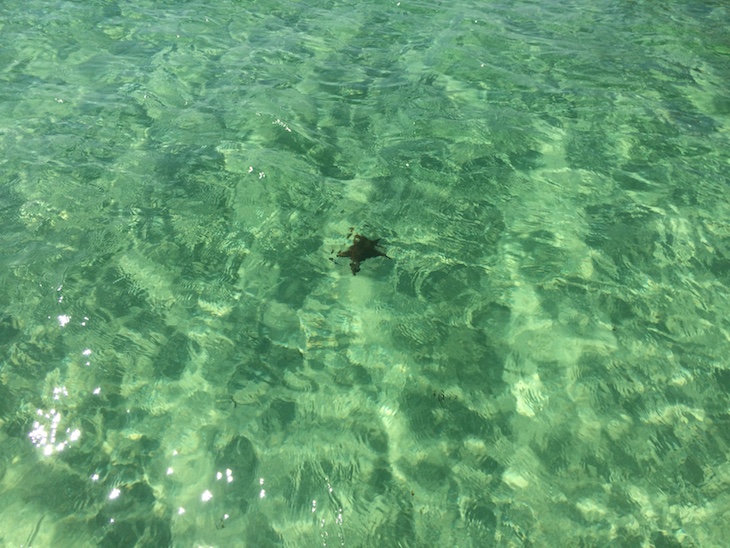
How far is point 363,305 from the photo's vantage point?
4.33 m

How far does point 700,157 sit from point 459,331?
158 inches

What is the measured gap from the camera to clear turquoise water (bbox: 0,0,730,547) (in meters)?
3.21

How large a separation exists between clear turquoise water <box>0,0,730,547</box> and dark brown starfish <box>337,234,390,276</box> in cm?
10

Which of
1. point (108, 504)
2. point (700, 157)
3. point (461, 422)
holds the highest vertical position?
point (700, 157)

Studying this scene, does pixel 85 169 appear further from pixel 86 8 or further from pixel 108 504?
pixel 86 8

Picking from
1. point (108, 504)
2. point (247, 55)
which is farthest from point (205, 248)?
point (247, 55)

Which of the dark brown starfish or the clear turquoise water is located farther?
the dark brown starfish

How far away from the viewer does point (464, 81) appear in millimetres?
7398

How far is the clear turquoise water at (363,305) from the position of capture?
321cm

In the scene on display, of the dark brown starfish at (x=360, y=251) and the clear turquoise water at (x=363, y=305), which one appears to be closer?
the clear turquoise water at (x=363, y=305)

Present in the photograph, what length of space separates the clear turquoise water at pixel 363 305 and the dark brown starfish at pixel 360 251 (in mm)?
99

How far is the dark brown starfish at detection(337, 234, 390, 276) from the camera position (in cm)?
469

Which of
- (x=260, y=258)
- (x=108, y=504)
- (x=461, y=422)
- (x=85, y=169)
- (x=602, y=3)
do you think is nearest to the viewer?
(x=108, y=504)

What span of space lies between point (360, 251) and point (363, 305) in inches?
25.4
